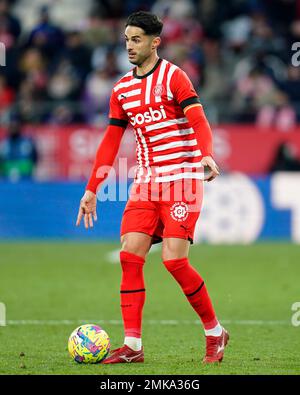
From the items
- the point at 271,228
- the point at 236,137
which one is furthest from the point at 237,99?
the point at 271,228

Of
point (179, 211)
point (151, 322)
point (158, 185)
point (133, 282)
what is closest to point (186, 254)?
point (179, 211)

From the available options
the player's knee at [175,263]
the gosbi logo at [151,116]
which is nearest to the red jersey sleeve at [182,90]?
the gosbi logo at [151,116]

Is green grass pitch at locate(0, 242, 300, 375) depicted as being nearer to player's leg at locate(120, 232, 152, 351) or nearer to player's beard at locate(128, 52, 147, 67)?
player's leg at locate(120, 232, 152, 351)

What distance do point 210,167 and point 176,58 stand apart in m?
12.0

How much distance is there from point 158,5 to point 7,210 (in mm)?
5555

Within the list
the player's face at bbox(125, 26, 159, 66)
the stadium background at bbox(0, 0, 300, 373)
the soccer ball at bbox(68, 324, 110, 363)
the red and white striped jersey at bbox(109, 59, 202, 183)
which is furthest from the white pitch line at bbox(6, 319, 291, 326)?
the stadium background at bbox(0, 0, 300, 373)

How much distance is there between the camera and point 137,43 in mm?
7434

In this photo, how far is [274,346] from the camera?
8.23 m

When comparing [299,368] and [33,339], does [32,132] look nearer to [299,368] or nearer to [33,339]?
[33,339]

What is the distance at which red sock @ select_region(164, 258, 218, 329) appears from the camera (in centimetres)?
725

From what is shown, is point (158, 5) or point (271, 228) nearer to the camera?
point (271, 228)

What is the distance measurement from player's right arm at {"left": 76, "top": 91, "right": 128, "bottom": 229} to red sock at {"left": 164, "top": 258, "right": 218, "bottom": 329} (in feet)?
2.45

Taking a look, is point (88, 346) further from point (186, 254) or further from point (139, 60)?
point (139, 60)

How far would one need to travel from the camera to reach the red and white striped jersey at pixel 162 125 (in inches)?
292
